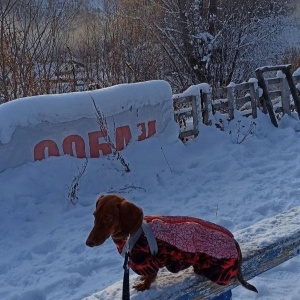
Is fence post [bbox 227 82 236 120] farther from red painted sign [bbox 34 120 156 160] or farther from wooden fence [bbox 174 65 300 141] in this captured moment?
red painted sign [bbox 34 120 156 160]

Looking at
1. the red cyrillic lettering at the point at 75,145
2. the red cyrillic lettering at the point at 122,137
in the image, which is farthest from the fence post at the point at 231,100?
the red cyrillic lettering at the point at 75,145

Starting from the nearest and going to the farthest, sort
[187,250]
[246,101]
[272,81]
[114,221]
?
[114,221] → [187,250] → [246,101] → [272,81]

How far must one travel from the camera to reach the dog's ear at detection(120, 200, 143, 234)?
2.19 m

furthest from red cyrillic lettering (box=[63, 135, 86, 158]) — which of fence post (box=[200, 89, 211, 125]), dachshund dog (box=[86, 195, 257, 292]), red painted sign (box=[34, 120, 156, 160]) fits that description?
dachshund dog (box=[86, 195, 257, 292])

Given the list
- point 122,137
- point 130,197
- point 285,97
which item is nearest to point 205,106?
point 122,137

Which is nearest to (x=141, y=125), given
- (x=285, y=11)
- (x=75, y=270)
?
(x=75, y=270)

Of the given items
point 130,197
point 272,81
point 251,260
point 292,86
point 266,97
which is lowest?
point 130,197

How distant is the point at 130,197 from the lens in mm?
6254

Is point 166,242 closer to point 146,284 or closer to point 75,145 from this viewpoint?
point 146,284

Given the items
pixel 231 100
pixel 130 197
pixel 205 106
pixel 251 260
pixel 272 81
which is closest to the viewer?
pixel 251 260

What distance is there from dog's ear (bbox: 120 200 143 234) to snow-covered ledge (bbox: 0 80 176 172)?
3.95 metres

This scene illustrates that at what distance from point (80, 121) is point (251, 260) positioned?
4.28 metres

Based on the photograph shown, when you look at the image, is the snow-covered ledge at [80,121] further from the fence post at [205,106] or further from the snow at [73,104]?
the fence post at [205,106]

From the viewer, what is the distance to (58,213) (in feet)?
18.9
